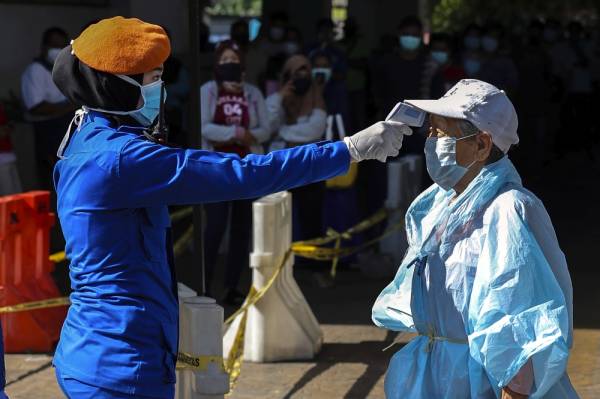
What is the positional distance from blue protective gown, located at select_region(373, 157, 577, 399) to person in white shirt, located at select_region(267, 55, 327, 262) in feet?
18.5

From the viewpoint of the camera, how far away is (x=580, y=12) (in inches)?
1815

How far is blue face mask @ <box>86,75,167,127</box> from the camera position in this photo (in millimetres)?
3727

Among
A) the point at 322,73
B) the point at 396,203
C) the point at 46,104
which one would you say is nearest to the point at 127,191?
the point at 322,73

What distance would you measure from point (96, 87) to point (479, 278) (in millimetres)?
1248

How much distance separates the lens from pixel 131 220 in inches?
142

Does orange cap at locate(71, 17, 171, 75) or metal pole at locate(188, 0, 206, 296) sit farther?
metal pole at locate(188, 0, 206, 296)

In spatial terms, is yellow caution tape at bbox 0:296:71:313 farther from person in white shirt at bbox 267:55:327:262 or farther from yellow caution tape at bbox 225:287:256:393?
person in white shirt at bbox 267:55:327:262

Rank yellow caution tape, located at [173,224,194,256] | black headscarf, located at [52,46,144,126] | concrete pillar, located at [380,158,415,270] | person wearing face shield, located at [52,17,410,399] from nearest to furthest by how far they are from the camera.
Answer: person wearing face shield, located at [52,17,410,399], black headscarf, located at [52,46,144,126], yellow caution tape, located at [173,224,194,256], concrete pillar, located at [380,158,415,270]

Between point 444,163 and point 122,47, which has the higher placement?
point 122,47

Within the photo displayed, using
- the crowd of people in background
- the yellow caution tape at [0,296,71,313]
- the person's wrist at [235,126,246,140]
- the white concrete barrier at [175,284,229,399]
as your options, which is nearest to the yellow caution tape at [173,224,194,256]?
the crowd of people in background

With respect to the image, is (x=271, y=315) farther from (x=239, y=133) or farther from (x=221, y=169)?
(x=221, y=169)

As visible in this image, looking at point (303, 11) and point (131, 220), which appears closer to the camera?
point (131, 220)

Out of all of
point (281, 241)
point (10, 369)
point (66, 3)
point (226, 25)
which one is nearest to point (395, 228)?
point (281, 241)

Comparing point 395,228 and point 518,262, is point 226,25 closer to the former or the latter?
point 395,228
